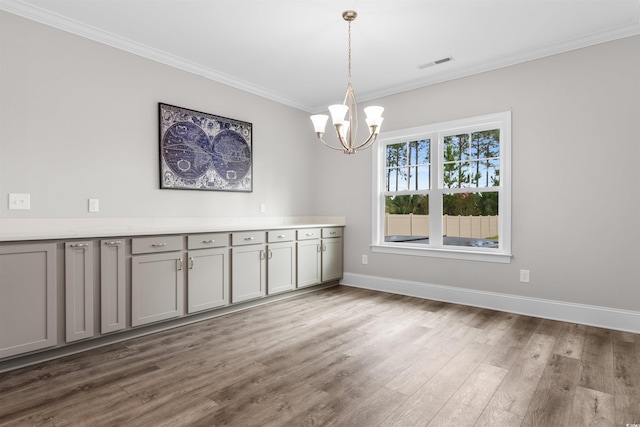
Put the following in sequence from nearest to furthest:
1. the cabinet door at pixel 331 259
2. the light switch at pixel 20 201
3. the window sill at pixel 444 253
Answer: the light switch at pixel 20 201 → the window sill at pixel 444 253 → the cabinet door at pixel 331 259

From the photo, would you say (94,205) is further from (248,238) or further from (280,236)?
(280,236)

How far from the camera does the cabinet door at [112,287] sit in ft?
8.99

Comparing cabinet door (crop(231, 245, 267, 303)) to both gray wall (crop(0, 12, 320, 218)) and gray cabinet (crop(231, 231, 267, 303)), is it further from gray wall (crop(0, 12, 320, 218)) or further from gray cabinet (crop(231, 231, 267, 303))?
gray wall (crop(0, 12, 320, 218))

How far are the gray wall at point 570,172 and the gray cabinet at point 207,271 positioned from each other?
99.2 inches

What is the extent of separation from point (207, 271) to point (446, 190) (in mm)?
2808

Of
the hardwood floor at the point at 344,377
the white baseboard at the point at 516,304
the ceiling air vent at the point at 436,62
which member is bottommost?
the hardwood floor at the point at 344,377

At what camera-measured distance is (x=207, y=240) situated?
3.40m

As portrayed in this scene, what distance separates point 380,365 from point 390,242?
247 cm

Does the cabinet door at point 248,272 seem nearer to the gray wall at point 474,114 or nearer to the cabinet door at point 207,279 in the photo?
the cabinet door at point 207,279

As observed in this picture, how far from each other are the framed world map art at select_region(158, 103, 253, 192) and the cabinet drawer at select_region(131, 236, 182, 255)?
0.73 metres

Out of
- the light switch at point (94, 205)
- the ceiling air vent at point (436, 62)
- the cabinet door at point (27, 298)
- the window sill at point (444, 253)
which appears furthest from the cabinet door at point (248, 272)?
the ceiling air vent at point (436, 62)

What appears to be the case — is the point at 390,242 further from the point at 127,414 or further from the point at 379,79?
the point at 127,414

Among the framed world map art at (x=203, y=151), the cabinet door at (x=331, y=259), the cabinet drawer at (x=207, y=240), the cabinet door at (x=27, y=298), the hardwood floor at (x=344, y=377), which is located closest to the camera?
the hardwood floor at (x=344, y=377)

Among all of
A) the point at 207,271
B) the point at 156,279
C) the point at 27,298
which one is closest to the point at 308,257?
the point at 207,271
